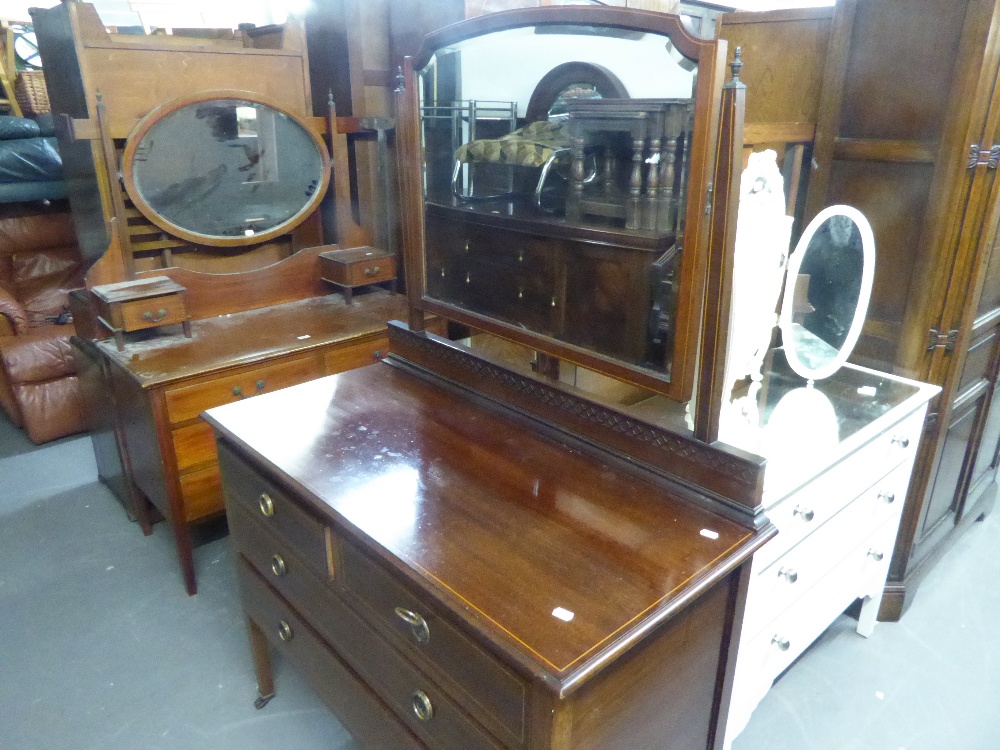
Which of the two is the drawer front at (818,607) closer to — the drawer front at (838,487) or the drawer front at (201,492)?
the drawer front at (838,487)

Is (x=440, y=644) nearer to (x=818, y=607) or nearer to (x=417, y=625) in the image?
(x=417, y=625)

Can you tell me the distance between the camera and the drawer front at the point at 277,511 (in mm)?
1253

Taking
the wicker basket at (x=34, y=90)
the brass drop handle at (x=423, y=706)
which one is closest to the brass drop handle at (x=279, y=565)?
the brass drop handle at (x=423, y=706)

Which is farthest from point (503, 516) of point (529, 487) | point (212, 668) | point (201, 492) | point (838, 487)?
point (201, 492)

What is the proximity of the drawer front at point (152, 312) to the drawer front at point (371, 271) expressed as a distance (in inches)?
23.3

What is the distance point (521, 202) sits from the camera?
1.46m

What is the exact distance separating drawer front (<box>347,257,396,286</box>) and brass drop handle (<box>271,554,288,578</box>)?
1.32m

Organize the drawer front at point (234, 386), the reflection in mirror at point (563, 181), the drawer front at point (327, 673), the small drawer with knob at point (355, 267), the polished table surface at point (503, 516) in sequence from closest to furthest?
1. the polished table surface at point (503, 516)
2. the reflection in mirror at point (563, 181)
3. the drawer front at point (327, 673)
4. the drawer front at point (234, 386)
5. the small drawer with knob at point (355, 267)

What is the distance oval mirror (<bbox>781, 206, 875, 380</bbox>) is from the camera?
1.57 metres

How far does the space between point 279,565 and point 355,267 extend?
1.37 metres

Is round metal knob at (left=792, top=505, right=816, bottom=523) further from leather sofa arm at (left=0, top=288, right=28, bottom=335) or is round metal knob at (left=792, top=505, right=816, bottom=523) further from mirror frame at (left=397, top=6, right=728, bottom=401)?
leather sofa arm at (left=0, top=288, right=28, bottom=335)

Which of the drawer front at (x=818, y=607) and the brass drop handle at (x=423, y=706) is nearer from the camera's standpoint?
the brass drop handle at (x=423, y=706)

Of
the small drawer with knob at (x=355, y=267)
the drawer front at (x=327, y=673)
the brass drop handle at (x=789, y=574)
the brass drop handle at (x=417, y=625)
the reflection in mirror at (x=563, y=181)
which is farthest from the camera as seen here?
the small drawer with knob at (x=355, y=267)

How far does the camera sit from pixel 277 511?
4.48 ft
